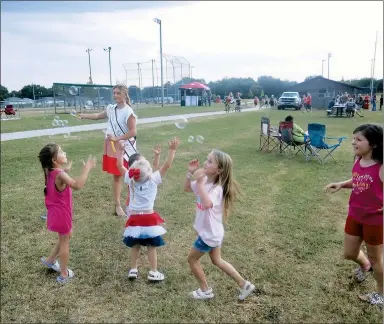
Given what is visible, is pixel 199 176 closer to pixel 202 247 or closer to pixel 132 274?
pixel 202 247

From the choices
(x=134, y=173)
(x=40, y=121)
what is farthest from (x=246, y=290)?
(x=40, y=121)

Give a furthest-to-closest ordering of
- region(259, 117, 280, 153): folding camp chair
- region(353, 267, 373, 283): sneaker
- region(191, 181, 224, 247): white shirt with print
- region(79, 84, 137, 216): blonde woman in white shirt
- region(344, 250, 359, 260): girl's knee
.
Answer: region(259, 117, 280, 153): folding camp chair < region(79, 84, 137, 216): blonde woman in white shirt < region(353, 267, 373, 283): sneaker < region(344, 250, 359, 260): girl's knee < region(191, 181, 224, 247): white shirt with print

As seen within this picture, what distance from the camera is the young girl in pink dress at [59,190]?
351 centimetres

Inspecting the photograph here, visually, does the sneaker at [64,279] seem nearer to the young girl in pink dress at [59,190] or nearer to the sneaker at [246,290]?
the young girl in pink dress at [59,190]

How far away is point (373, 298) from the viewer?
341cm

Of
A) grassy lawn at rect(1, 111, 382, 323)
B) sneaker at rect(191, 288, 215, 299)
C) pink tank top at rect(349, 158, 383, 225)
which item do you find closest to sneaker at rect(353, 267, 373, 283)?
grassy lawn at rect(1, 111, 382, 323)

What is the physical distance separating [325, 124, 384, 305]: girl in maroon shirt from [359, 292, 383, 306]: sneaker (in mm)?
150

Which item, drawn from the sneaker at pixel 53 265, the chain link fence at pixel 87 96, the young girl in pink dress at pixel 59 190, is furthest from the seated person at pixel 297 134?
the chain link fence at pixel 87 96

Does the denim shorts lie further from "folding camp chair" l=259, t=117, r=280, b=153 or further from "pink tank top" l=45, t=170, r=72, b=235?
"folding camp chair" l=259, t=117, r=280, b=153

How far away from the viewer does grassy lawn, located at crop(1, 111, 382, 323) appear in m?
3.34

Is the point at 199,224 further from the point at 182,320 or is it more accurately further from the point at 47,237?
the point at 47,237

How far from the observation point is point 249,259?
4297mm

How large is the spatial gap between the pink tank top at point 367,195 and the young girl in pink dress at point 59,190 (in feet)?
7.93

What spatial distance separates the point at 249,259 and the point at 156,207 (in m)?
2.27
